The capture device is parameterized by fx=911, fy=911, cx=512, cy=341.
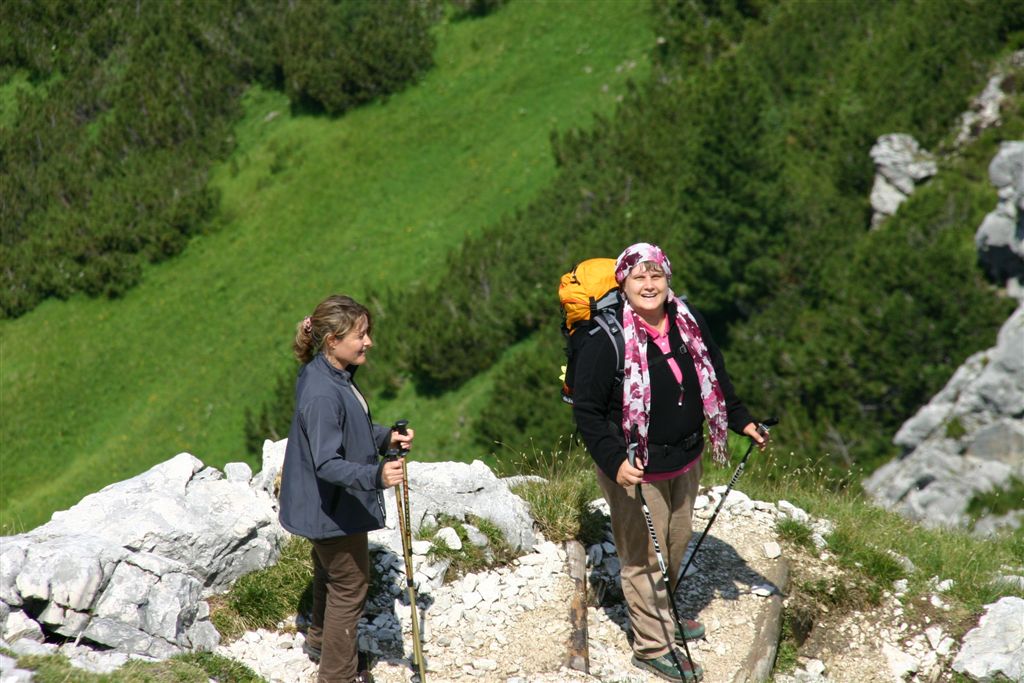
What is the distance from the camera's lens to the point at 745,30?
3631cm

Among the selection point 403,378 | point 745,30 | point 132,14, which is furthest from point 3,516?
point 745,30

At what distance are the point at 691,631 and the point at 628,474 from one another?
172 centimetres

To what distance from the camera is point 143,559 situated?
5367 millimetres

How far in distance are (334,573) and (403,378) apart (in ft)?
75.1

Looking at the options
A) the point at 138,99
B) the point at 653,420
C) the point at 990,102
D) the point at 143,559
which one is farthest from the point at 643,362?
the point at 138,99

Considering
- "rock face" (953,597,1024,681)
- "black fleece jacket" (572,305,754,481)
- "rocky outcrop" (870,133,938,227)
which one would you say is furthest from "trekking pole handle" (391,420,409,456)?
"rocky outcrop" (870,133,938,227)

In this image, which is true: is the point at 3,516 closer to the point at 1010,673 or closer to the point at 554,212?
the point at 554,212

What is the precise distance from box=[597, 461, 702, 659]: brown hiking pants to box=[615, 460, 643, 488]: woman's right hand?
0.35 m

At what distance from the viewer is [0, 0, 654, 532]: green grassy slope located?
80.5 feet

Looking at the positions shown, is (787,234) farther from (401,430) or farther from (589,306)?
(401,430)

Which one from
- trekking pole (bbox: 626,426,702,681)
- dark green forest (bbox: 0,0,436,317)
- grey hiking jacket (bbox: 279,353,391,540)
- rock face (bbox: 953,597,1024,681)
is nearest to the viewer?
grey hiking jacket (bbox: 279,353,391,540)

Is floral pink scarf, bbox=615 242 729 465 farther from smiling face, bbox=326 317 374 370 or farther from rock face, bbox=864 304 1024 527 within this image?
rock face, bbox=864 304 1024 527

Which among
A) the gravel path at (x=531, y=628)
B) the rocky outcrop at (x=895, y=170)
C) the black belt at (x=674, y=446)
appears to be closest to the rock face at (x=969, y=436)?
the rocky outcrop at (x=895, y=170)

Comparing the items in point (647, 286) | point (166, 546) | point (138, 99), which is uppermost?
point (647, 286)
